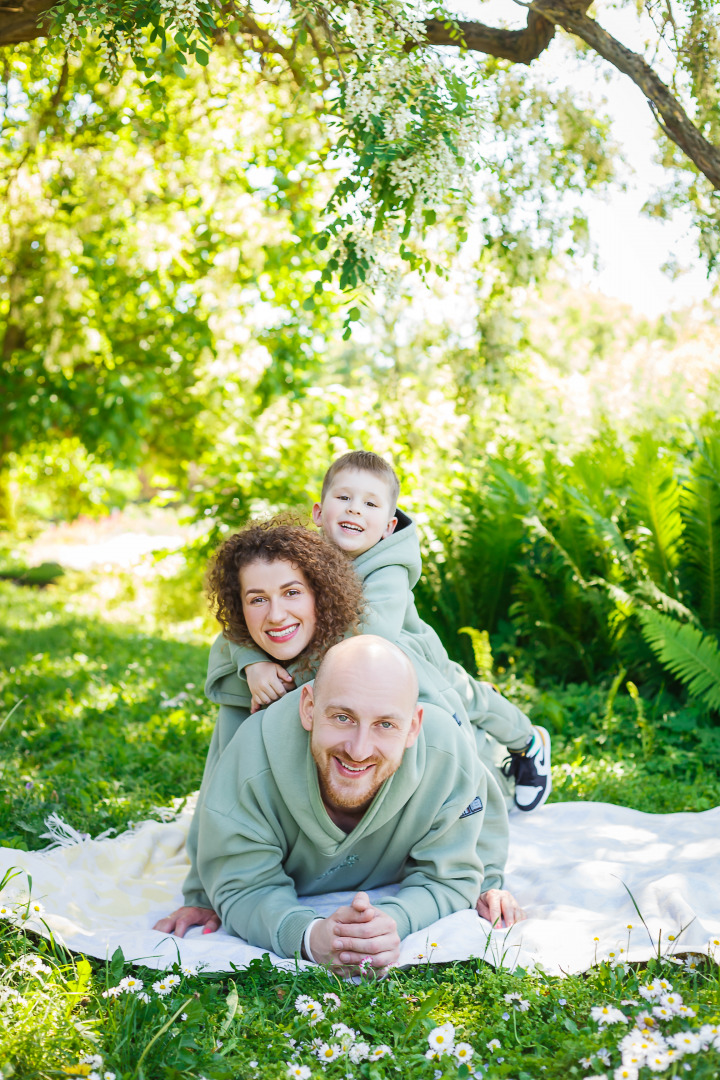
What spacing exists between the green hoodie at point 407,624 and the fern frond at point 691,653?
1286mm

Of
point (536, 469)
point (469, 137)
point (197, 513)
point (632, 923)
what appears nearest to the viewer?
point (632, 923)

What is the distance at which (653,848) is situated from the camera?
370cm

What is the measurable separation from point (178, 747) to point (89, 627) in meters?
4.20

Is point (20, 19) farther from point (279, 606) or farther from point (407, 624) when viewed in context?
point (407, 624)

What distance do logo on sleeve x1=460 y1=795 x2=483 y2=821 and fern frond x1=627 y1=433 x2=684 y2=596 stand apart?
292 cm

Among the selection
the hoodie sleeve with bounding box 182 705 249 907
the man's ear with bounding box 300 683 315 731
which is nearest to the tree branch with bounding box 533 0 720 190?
the man's ear with bounding box 300 683 315 731

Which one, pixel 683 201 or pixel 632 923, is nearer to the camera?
pixel 632 923

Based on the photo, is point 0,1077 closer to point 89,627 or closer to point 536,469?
point 536,469

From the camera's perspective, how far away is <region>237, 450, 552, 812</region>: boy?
11.1ft

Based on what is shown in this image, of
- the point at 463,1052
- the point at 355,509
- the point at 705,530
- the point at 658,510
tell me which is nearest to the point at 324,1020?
the point at 463,1052

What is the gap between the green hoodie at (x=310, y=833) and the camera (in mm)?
2818

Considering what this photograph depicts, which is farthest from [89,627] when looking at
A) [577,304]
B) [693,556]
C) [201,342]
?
[577,304]

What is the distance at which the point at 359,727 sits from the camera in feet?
8.50

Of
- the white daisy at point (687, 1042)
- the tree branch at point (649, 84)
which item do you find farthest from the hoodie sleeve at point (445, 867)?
the tree branch at point (649, 84)
